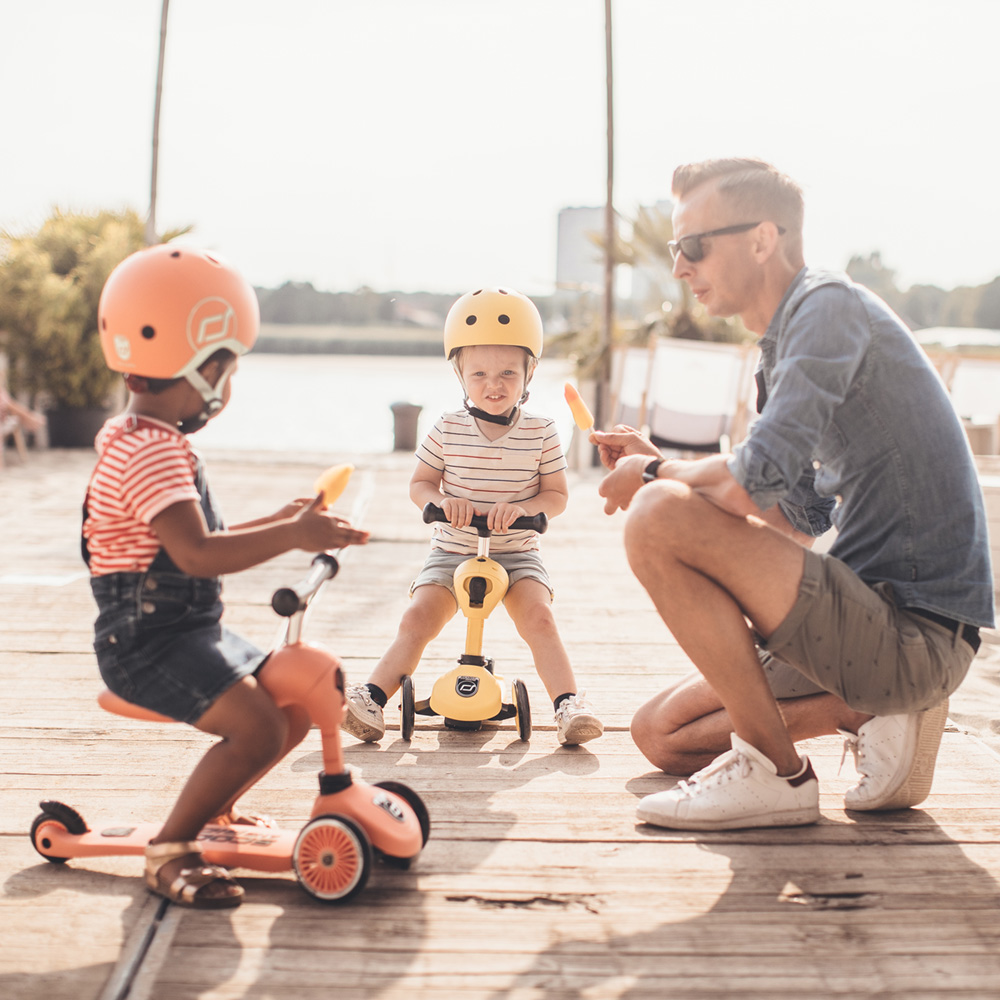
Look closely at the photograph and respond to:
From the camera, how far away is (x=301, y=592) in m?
1.95

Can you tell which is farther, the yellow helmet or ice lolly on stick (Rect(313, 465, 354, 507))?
the yellow helmet

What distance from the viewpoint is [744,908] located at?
2.00 meters

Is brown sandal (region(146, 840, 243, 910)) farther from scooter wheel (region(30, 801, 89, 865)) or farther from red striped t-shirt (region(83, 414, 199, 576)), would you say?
red striped t-shirt (region(83, 414, 199, 576))

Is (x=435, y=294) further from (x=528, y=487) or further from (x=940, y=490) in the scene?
(x=940, y=490)

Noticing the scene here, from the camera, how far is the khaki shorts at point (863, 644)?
223cm

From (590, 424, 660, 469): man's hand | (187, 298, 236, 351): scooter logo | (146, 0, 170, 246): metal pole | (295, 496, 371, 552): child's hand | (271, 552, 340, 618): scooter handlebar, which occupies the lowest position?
(271, 552, 340, 618): scooter handlebar

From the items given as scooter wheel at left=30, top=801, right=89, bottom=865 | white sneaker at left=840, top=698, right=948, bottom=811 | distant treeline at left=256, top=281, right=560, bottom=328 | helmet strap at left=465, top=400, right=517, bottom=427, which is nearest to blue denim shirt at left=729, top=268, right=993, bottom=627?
white sneaker at left=840, top=698, right=948, bottom=811

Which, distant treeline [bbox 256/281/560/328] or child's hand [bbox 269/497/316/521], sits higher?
distant treeline [bbox 256/281/560/328]

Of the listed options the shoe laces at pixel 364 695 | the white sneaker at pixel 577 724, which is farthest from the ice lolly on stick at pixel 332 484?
the white sneaker at pixel 577 724

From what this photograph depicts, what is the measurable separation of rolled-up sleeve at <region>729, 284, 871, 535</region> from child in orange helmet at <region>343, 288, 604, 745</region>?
3.14 ft

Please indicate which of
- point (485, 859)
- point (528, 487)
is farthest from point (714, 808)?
point (528, 487)

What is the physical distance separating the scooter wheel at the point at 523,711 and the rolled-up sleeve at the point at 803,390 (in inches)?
44.0

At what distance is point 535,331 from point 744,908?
186cm

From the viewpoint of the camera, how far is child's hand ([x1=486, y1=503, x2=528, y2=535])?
2.93 metres
